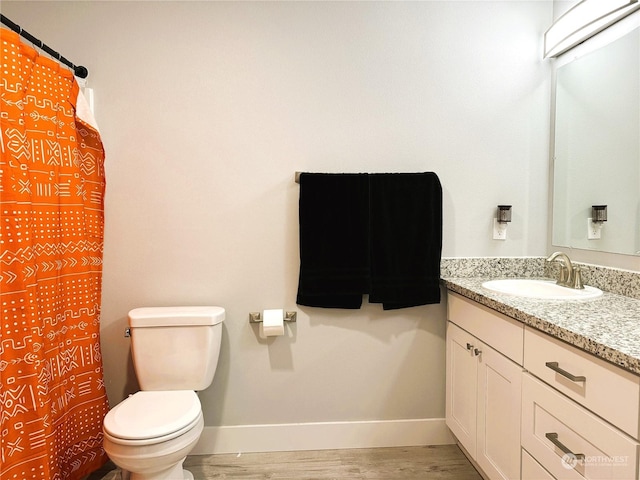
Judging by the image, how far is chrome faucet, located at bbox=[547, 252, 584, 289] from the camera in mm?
1754

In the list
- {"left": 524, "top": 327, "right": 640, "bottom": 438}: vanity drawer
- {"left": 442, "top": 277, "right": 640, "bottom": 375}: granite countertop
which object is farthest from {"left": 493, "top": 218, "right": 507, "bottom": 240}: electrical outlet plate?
{"left": 524, "top": 327, "right": 640, "bottom": 438}: vanity drawer

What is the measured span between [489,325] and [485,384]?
10.6 inches

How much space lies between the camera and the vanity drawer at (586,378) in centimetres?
97

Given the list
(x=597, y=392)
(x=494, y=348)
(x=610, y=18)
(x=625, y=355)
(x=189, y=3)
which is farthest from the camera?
(x=189, y=3)

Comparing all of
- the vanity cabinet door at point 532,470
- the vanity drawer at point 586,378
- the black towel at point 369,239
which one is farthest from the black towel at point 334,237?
the vanity cabinet door at point 532,470

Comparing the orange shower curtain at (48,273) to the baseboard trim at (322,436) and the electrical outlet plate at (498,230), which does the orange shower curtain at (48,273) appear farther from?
the electrical outlet plate at (498,230)

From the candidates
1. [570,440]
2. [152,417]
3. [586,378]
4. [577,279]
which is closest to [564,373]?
[586,378]

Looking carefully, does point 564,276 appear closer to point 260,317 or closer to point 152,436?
point 260,317

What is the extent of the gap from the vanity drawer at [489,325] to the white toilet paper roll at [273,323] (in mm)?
894

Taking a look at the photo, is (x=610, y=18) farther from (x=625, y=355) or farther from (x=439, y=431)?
(x=439, y=431)

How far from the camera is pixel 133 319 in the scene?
1.83 meters

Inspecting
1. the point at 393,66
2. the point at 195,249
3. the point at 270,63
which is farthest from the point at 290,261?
the point at 393,66

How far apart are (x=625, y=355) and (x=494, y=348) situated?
67 cm

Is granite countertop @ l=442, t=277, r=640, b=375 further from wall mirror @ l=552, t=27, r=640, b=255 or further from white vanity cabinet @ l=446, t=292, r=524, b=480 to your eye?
wall mirror @ l=552, t=27, r=640, b=255
